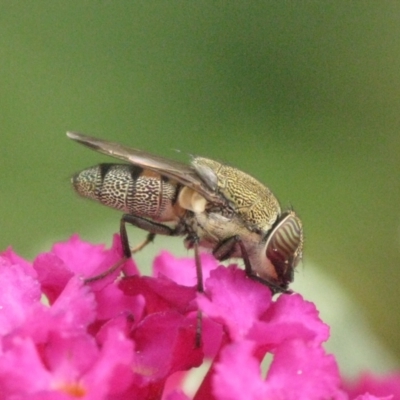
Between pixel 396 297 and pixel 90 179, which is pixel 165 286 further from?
pixel 396 297

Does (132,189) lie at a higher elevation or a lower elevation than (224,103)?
higher

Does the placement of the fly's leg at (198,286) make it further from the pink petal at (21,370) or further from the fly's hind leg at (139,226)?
the pink petal at (21,370)

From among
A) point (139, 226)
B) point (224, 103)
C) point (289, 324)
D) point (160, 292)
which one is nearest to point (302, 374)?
point (289, 324)

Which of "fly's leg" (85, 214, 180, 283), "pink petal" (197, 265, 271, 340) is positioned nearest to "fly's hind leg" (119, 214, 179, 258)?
"fly's leg" (85, 214, 180, 283)

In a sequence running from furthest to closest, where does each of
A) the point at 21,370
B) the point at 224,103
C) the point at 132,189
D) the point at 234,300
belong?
the point at 224,103 → the point at 132,189 → the point at 234,300 → the point at 21,370

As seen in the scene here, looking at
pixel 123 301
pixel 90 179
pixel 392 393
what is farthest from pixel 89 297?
pixel 392 393

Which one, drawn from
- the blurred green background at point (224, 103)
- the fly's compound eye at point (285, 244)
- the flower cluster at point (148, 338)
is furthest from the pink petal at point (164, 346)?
the blurred green background at point (224, 103)

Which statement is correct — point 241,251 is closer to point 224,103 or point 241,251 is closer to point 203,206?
point 203,206
